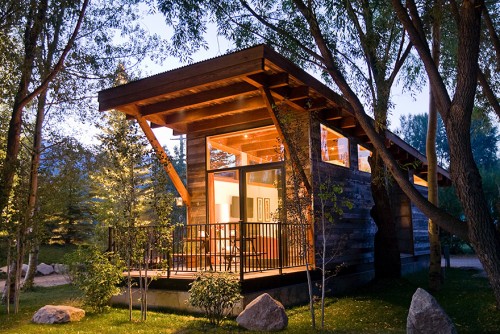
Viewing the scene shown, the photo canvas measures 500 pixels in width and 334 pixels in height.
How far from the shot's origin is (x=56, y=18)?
9.69m

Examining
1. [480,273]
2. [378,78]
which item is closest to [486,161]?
[480,273]

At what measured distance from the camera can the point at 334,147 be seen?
34.8ft

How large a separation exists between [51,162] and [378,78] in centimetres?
852

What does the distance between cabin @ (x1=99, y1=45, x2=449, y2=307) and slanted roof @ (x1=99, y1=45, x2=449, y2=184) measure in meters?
0.02

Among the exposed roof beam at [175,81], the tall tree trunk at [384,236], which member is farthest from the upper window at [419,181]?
the exposed roof beam at [175,81]

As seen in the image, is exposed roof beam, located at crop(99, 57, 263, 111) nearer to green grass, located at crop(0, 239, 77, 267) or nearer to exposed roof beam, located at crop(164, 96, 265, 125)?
exposed roof beam, located at crop(164, 96, 265, 125)

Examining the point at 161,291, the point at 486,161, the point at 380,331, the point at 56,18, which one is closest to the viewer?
the point at 380,331

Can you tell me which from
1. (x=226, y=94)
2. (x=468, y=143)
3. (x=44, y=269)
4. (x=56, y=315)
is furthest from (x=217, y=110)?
(x=44, y=269)

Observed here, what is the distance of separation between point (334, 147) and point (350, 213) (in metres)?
1.66

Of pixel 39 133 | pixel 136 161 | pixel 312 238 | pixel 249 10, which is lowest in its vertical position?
pixel 312 238

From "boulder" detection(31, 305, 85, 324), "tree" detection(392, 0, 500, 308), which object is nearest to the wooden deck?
"boulder" detection(31, 305, 85, 324)

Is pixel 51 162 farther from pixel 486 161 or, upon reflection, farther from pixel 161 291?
pixel 486 161

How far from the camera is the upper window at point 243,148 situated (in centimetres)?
1013

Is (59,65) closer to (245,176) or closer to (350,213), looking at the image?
(245,176)
